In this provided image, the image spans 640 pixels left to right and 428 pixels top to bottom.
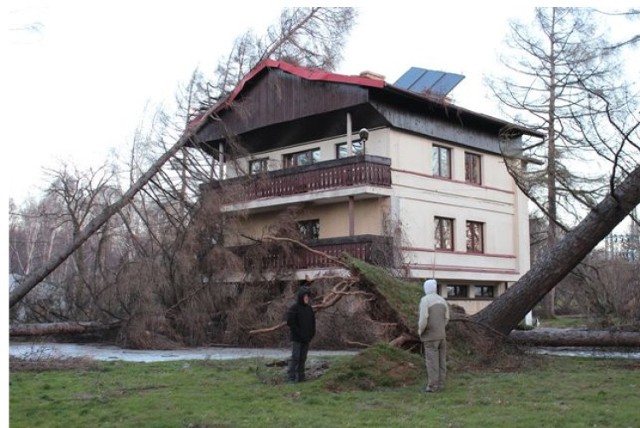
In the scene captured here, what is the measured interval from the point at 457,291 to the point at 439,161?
550cm

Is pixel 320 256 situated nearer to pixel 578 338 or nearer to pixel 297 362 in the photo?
pixel 578 338

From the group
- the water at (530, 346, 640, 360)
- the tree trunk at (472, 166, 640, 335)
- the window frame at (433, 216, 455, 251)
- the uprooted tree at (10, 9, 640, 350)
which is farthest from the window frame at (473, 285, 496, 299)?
the tree trunk at (472, 166, 640, 335)

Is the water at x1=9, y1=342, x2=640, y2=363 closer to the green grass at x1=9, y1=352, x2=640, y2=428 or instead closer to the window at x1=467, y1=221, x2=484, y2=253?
the green grass at x1=9, y1=352, x2=640, y2=428

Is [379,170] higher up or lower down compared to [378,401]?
higher up

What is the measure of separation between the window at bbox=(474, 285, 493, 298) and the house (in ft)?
0.14

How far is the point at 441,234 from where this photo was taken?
2872cm

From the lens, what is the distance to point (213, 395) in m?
11.0

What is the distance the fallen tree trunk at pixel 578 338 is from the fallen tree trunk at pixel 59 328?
515 inches

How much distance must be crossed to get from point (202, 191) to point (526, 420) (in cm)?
1794

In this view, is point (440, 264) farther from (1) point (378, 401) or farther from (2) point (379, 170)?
(1) point (378, 401)

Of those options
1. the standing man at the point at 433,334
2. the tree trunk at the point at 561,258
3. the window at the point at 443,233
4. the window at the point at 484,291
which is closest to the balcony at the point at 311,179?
the window at the point at 443,233

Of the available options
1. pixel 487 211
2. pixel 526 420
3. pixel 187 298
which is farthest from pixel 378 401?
pixel 487 211

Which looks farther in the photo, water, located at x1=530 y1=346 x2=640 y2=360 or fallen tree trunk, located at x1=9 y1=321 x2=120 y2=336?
fallen tree trunk, located at x1=9 y1=321 x2=120 y2=336

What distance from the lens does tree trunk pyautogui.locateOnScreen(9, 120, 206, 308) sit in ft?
70.0
